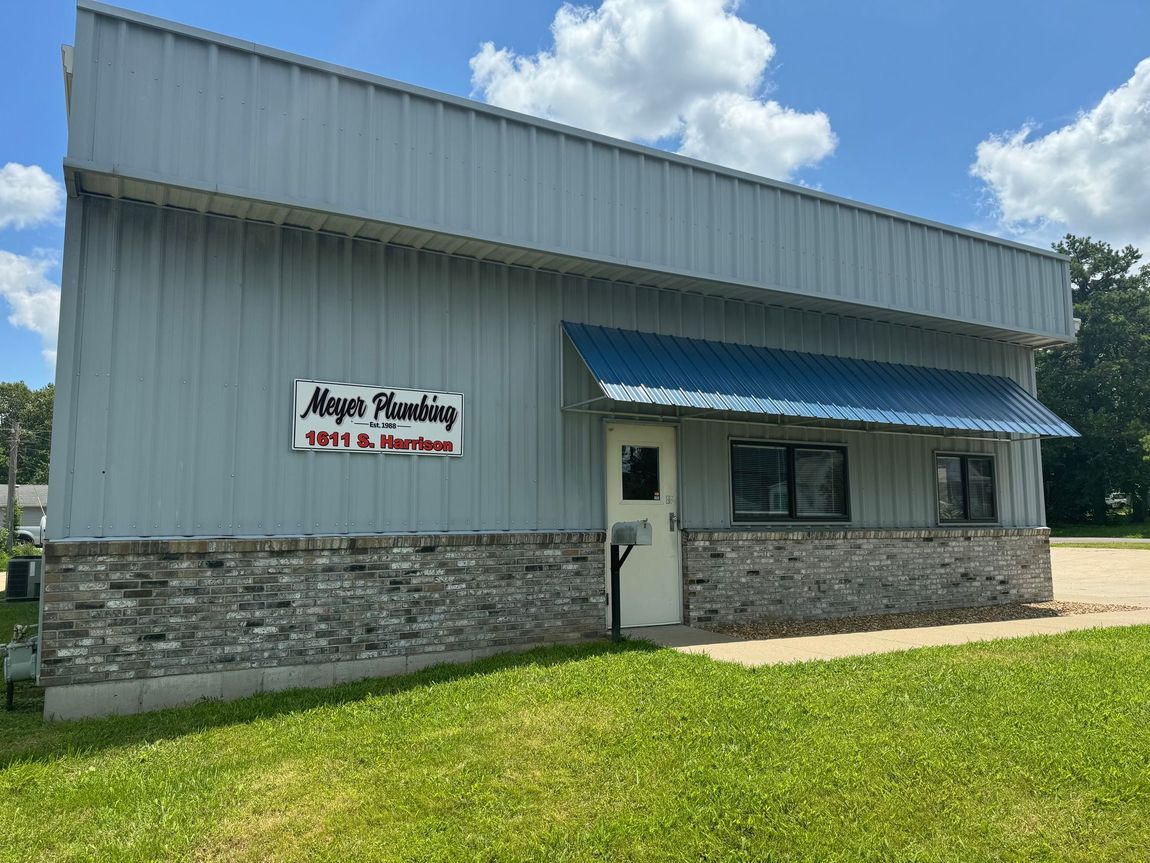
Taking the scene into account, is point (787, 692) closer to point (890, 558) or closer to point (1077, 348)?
point (890, 558)

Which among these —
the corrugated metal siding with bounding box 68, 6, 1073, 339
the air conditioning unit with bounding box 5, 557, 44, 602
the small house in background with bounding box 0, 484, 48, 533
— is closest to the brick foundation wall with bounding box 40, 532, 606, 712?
the corrugated metal siding with bounding box 68, 6, 1073, 339

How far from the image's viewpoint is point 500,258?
833cm

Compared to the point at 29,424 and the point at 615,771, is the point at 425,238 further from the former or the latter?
the point at 29,424

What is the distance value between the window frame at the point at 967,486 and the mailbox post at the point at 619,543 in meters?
5.45

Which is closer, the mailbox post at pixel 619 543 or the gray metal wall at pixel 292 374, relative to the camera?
the gray metal wall at pixel 292 374

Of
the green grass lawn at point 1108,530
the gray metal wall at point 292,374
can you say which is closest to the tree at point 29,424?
the gray metal wall at point 292,374

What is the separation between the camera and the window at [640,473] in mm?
9133

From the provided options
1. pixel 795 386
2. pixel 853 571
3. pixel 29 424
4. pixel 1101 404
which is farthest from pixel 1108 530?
pixel 29 424

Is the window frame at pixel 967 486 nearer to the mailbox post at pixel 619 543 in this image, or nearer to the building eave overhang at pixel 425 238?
the building eave overhang at pixel 425 238

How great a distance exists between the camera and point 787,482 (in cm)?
1031

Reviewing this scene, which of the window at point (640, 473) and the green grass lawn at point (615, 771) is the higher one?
the window at point (640, 473)

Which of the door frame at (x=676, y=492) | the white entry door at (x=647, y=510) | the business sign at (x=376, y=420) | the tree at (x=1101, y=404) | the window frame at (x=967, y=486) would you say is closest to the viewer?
the business sign at (x=376, y=420)

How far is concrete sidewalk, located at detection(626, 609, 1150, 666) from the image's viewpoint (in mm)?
7711

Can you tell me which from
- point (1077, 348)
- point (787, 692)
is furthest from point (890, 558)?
point (1077, 348)
